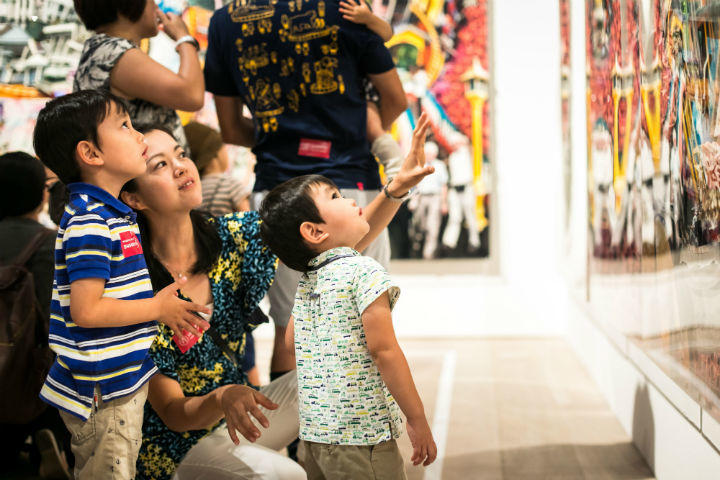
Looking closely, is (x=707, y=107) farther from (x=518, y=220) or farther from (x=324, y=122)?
(x=518, y=220)

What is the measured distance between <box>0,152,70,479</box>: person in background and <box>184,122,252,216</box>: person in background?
702 millimetres

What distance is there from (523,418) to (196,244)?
199cm

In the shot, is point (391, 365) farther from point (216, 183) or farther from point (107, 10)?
point (216, 183)

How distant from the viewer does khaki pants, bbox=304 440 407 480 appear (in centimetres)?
183

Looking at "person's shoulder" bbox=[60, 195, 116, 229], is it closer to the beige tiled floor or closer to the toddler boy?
the toddler boy

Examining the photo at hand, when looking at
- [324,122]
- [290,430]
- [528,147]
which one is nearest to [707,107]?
[324,122]

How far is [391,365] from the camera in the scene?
1780 mm

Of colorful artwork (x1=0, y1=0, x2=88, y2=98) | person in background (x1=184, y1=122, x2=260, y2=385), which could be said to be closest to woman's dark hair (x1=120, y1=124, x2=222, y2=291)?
person in background (x1=184, y1=122, x2=260, y2=385)

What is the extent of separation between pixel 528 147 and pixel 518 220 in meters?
0.56

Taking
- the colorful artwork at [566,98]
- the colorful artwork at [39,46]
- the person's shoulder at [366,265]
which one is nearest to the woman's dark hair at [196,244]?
the person's shoulder at [366,265]

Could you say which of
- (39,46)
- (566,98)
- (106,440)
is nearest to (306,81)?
(106,440)

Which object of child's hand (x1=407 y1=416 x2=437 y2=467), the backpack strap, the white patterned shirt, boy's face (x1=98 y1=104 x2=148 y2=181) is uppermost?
boy's face (x1=98 y1=104 x2=148 y2=181)

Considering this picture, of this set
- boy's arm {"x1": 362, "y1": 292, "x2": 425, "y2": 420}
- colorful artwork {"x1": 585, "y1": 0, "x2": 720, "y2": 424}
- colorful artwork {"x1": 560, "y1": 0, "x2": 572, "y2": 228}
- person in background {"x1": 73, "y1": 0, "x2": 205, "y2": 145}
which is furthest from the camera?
colorful artwork {"x1": 560, "y1": 0, "x2": 572, "y2": 228}

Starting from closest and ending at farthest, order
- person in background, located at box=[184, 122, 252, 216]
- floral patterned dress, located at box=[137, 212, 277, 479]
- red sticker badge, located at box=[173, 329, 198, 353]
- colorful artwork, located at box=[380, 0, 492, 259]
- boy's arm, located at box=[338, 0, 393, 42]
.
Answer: red sticker badge, located at box=[173, 329, 198, 353] < floral patterned dress, located at box=[137, 212, 277, 479] < boy's arm, located at box=[338, 0, 393, 42] < person in background, located at box=[184, 122, 252, 216] < colorful artwork, located at box=[380, 0, 492, 259]
